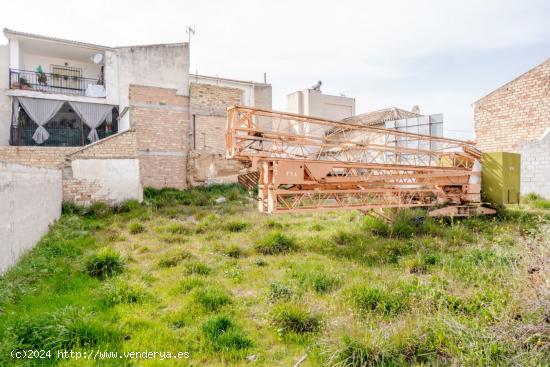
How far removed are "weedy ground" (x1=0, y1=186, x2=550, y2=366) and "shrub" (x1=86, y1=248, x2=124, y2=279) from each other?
0.08 feet

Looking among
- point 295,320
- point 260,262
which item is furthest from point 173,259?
point 295,320

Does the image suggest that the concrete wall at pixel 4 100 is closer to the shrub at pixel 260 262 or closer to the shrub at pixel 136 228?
the shrub at pixel 136 228

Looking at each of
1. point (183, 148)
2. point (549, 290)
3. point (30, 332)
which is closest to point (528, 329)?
point (549, 290)

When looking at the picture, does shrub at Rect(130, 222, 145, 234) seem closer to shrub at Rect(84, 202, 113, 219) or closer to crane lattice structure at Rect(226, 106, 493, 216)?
shrub at Rect(84, 202, 113, 219)

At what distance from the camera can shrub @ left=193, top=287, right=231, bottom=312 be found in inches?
178

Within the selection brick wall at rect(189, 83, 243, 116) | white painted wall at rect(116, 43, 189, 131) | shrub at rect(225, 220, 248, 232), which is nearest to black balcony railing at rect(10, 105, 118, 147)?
white painted wall at rect(116, 43, 189, 131)

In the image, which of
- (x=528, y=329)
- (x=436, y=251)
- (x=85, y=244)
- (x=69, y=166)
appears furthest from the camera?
(x=69, y=166)

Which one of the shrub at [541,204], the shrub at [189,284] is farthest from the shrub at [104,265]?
the shrub at [541,204]

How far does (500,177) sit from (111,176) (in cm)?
1331

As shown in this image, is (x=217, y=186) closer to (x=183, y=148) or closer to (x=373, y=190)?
(x=183, y=148)

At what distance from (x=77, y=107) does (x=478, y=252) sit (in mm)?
19588

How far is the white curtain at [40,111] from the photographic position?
1681 cm

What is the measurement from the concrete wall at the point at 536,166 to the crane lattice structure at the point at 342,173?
374 centimetres

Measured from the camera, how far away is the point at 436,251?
6879 mm
